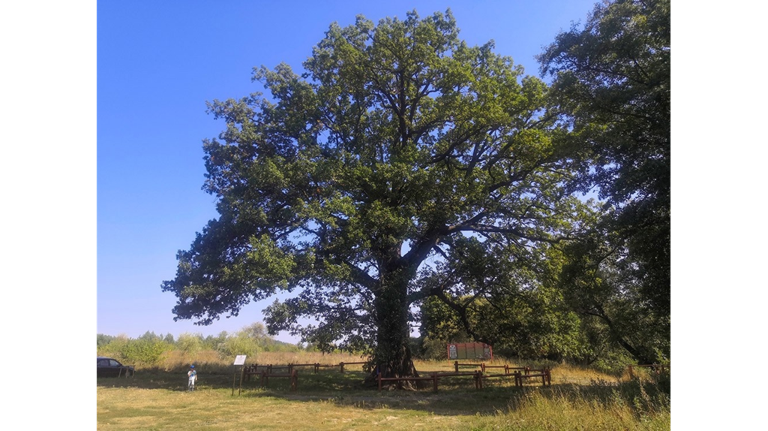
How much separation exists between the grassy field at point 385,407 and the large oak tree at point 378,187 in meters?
2.77

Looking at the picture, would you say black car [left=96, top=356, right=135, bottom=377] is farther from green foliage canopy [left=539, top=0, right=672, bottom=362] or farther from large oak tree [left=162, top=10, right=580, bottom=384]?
green foliage canopy [left=539, top=0, right=672, bottom=362]

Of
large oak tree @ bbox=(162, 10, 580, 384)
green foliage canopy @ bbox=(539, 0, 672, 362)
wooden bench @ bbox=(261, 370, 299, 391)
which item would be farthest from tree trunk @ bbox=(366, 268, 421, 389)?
green foliage canopy @ bbox=(539, 0, 672, 362)

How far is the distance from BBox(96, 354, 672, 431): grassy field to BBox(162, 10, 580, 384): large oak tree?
2.77 meters

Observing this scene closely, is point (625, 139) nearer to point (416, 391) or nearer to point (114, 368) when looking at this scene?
point (416, 391)

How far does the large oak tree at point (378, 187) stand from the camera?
16625mm

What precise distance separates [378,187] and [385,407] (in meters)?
8.02

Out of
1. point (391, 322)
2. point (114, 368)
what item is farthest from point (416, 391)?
point (114, 368)

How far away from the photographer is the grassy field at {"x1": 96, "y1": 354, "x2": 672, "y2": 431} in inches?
327

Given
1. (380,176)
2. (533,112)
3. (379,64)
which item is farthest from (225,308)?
(533,112)

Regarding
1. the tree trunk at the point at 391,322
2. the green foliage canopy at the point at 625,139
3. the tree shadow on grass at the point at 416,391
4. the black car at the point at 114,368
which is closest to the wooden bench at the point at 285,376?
Result: the tree shadow on grass at the point at 416,391

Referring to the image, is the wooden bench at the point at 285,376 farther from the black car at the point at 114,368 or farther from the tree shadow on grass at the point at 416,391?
the black car at the point at 114,368
